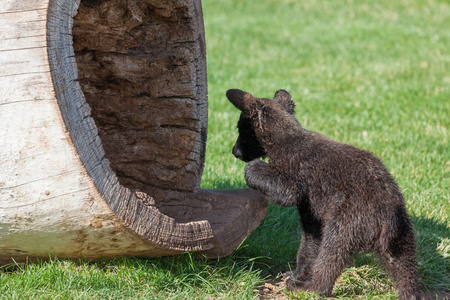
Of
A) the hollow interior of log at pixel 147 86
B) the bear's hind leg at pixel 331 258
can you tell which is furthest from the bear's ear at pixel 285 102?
the bear's hind leg at pixel 331 258

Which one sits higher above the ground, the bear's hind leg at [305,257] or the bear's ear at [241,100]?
the bear's ear at [241,100]

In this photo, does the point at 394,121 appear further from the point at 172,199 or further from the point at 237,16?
the point at 237,16

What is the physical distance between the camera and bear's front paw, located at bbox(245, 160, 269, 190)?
381 cm

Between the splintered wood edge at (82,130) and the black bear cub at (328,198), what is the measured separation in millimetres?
973

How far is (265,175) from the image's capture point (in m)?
3.81

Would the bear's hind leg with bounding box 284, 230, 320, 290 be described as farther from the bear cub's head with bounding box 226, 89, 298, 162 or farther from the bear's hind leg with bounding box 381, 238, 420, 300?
the bear cub's head with bounding box 226, 89, 298, 162

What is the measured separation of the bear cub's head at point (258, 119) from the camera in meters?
4.08

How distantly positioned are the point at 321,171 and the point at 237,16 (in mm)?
12636

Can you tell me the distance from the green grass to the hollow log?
20 centimetres

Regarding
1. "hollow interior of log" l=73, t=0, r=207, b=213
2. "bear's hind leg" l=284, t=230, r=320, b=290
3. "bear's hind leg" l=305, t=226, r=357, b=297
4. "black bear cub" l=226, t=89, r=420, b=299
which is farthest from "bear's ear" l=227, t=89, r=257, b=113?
"bear's hind leg" l=305, t=226, r=357, b=297

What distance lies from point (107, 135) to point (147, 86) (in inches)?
20.4

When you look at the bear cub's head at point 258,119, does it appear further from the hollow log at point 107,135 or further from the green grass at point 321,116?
the green grass at point 321,116

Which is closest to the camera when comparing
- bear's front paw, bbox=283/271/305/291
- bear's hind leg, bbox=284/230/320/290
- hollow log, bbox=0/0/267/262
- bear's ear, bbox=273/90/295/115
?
hollow log, bbox=0/0/267/262

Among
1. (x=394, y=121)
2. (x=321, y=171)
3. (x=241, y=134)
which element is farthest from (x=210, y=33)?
(x=321, y=171)
